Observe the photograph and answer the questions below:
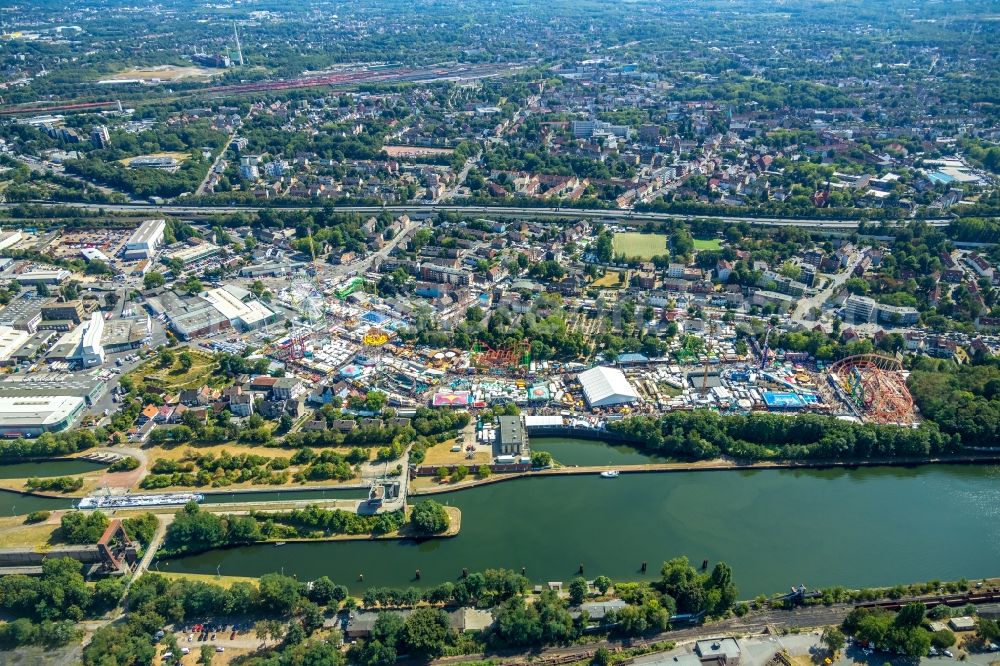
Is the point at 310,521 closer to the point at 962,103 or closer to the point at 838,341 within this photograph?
the point at 838,341

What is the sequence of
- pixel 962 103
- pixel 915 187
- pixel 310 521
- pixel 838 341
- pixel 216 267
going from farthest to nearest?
pixel 962 103 → pixel 915 187 → pixel 216 267 → pixel 838 341 → pixel 310 521

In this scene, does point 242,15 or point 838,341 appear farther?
point 242,15

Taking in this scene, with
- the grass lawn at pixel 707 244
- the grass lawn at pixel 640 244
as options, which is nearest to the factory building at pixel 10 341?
the grass lawn at pixel 640 244

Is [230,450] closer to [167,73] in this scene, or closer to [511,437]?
[511,437]

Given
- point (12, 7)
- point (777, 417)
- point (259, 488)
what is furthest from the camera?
point (12, 7)

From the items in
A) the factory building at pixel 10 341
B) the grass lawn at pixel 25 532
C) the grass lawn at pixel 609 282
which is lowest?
the grass lawn at pixel 25 532

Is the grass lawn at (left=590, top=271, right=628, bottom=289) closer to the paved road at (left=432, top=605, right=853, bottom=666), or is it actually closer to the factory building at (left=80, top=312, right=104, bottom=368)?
the paved road at (left=432, top=605, right=853, bottom=666)

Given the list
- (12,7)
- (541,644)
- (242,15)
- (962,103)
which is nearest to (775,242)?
(541,644)

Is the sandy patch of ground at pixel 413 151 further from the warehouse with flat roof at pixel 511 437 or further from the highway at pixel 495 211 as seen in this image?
the warehouse with flat roof at pixel 511 437
